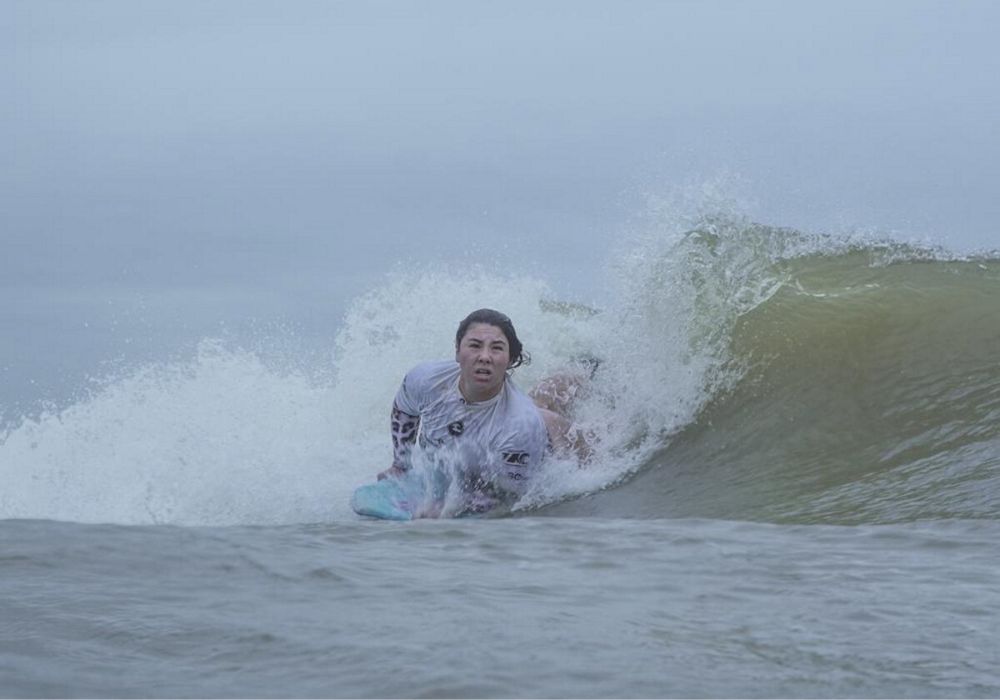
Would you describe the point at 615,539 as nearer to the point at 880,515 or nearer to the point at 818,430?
the point at 880,515

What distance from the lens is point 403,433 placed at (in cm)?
827

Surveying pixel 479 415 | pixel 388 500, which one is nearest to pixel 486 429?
pixel 479 415

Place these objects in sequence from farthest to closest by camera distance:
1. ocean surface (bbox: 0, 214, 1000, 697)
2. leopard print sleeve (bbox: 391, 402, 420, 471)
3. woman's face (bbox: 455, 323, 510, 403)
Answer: leopard print sleeve (bbox: 391, 402, 420, 471) → woman's face (bbox: 455, 323, 510, 403) → ocean surface (bbox: 0, 214, 1000, 697)

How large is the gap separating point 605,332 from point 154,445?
10.8ft

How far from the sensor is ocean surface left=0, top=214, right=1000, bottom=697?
3.78m

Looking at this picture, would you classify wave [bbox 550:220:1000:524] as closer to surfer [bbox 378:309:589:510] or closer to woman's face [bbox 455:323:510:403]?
surfer [bbox 378:309:589:510]

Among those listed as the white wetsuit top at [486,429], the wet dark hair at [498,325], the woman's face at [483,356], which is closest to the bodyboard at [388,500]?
the white wetsuit top at [486,429]

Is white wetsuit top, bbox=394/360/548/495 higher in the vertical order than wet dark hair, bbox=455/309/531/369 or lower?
lower

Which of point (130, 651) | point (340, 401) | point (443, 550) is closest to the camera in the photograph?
point (130, 651)

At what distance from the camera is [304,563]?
502cm

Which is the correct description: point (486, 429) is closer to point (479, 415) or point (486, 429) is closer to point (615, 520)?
point (479, 415)

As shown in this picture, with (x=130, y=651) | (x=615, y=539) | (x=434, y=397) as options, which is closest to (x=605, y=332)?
(x=434, y=397)

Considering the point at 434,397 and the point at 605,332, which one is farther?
the point at 605,332

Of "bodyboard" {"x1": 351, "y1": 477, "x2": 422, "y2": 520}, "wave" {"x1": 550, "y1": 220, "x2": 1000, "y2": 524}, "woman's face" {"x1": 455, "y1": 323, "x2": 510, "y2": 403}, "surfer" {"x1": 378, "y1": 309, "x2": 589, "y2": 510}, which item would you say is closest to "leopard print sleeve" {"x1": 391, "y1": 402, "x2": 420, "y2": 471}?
"surfer" {"x1": 378, "y1": 309, "x2": 589, "y2": 510}
